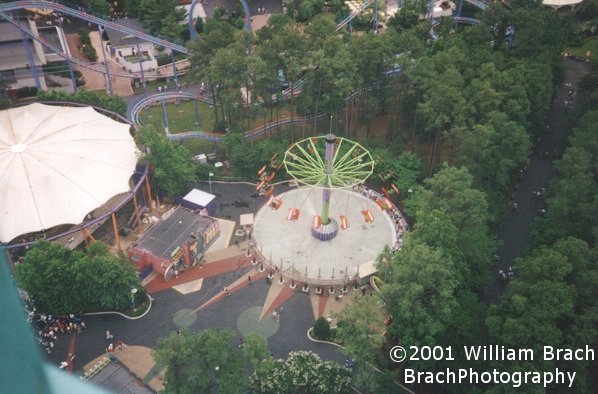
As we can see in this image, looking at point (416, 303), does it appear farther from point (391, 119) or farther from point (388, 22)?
point (388, 22)

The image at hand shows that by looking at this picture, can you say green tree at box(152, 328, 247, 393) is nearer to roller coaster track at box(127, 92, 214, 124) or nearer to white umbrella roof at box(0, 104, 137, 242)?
white umbrella roof at box(0, 104, 137, 242)

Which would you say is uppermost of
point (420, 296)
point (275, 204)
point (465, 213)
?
point (465, 213)

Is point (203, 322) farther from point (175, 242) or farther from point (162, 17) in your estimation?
point (162, 17)

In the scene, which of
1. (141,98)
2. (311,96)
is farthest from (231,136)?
(141,98)

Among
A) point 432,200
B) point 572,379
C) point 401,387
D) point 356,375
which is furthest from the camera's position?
point 432,200

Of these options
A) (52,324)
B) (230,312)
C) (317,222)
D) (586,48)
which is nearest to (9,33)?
(52,324)

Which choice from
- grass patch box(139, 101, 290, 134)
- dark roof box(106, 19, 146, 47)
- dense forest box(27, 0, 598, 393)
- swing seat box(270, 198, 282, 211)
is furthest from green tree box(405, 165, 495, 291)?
dark roof box(106, 19, 146, 47)
